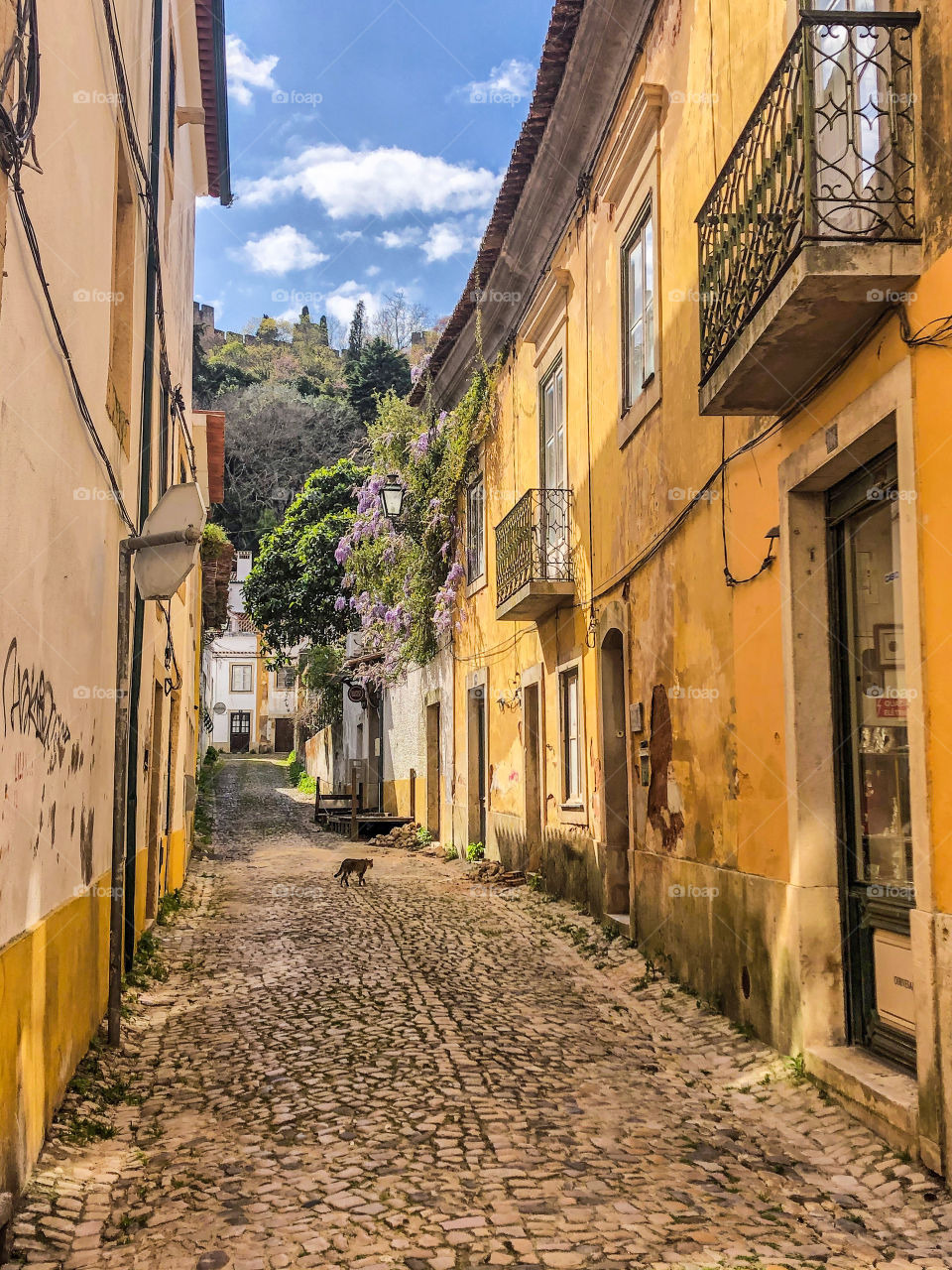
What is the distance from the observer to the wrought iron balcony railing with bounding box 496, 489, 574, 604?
11695mm

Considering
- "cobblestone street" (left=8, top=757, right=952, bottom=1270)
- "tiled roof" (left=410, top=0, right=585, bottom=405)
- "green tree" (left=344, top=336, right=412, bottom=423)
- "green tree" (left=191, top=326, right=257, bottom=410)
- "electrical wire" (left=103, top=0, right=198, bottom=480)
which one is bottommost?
"cobblestone street" (left=8, top=757, right=952, bottom=1270)

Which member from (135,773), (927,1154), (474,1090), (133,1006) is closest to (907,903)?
(927,1154)

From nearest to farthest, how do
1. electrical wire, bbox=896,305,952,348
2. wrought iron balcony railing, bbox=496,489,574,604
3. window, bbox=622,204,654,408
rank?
electrical wire, bbox=896,305,952,348 < window, bbox=622,204,654,408 < wrought iron balcony railing, bbox=496,489,574,604

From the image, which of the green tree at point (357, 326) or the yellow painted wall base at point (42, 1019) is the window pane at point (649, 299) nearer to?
the yellow painted wall base at point (42, 1019)

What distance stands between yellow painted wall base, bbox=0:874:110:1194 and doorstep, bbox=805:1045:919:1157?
3.14 m

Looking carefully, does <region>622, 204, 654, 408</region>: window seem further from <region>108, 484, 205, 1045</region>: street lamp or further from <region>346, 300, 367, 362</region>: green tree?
<region>346, 300, 367, 362</region>: green tree

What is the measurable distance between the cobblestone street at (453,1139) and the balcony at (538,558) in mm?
4184

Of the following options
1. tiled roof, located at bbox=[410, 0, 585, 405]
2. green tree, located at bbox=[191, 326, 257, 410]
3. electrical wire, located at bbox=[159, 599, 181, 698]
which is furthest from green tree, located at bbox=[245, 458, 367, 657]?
green tree, located at bbox=[191, 326, 257, 410]

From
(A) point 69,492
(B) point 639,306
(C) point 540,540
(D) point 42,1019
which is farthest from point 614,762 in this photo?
(D) point 42,1019

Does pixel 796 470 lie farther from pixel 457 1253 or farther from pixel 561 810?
pixel 561 810

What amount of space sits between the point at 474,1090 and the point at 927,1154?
2001 millimetres

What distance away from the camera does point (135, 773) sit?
7793 mm

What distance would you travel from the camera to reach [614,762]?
32.8 feet

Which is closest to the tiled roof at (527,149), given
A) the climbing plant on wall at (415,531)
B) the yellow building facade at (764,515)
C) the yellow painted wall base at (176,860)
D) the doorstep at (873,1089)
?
A: the yellow building facade at (764,515)
